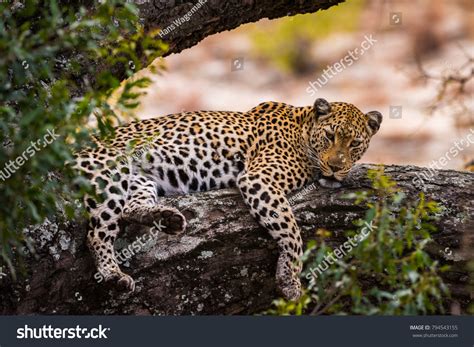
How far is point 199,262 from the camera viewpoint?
10.4 meters

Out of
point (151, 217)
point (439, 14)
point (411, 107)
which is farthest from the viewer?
point (439, 14)

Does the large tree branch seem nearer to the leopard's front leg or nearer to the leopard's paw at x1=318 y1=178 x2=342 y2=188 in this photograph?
the leopard's front leg

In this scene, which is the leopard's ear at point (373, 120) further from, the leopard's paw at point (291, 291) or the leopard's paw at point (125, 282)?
the leopard's paw at point (125, 282)

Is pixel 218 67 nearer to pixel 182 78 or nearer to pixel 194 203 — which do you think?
pixel 182 78

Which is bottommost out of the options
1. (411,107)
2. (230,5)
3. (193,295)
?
(411,107)

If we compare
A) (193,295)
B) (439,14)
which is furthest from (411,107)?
(193,295)

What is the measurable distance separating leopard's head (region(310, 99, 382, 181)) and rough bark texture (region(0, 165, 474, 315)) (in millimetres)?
435

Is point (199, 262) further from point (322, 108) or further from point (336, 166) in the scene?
point (322, 108)

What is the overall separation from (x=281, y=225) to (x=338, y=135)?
5.14 ft

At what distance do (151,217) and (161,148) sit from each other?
61.3 inches

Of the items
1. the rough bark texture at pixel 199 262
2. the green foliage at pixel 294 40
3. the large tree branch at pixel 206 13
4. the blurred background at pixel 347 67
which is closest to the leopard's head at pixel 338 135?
the rough bark texture at pixel 199 262

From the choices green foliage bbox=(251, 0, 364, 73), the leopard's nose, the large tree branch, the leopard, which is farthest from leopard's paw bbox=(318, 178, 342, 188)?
green foliage bbox=(251, 0, 364, 73)

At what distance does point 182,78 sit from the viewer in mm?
26906

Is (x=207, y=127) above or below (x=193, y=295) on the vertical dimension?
above
